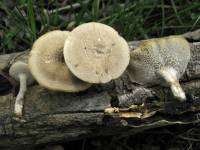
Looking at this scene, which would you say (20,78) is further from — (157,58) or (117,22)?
(117,22)

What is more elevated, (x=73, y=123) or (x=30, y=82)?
(x=30, y=82)

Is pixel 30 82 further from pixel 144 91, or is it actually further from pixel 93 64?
pixel 144 91

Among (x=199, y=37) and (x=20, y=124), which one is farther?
(x=199, y=37)

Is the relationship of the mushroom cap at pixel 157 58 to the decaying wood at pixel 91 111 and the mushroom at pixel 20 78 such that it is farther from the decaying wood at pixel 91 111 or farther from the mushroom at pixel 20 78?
the mushroom at pixel 20 78

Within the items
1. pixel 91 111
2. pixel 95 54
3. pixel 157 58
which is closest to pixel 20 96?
pixel 91 111

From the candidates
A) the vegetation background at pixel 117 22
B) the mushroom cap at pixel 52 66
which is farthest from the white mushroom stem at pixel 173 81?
the vegetation background at pixel 117 22

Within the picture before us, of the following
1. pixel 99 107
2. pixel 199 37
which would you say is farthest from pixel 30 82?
pixel 199 37

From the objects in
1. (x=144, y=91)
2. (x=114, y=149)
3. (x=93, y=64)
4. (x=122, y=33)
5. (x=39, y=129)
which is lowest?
(x=114, y=149)
